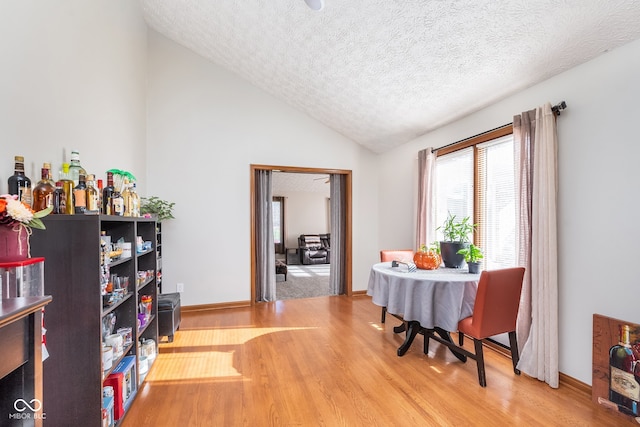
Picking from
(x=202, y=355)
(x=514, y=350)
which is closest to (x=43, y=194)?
(x=202, y=355)

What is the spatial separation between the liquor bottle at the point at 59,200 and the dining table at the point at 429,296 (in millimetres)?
2333

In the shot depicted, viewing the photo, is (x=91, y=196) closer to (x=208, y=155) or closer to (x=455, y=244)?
(x=208, y=155)

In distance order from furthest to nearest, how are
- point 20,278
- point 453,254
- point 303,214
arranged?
point 303,214, point 453,254, point 20,278

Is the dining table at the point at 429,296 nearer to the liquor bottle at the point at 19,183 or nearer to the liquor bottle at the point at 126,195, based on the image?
the liquor bottle at the point at 126,195

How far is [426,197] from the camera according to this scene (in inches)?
144

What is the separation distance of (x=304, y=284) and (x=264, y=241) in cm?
155

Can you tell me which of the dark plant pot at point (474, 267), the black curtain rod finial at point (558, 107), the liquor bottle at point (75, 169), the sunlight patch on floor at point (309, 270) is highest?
the black curtain rod finial at point (558, 107)

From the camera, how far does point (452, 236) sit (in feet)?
9.56

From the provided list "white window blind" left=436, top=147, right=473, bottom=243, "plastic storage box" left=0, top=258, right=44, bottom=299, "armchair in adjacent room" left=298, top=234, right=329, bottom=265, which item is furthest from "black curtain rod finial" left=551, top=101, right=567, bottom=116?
"armchair in adjacent room" left=298, top=234, right=329, bottom=265

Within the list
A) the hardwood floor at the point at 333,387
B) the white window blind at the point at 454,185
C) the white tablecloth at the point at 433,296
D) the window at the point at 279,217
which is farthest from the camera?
the window at the point at 279,217

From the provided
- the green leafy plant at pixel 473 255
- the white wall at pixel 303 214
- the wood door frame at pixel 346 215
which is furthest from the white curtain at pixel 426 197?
the white wall at pixel 303 214

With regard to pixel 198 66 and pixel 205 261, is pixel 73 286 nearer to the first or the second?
pixel 205 261

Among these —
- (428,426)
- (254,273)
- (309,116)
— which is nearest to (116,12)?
(309,116)

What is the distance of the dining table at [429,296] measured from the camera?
226 centimetres
